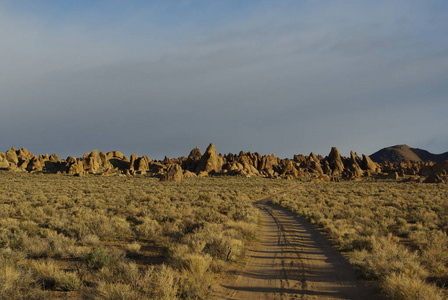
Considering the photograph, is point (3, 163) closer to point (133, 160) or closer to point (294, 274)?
point (133, 160)

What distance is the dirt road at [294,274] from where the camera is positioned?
21.5 feet

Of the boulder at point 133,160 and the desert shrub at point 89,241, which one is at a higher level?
the boulder at point 133,160

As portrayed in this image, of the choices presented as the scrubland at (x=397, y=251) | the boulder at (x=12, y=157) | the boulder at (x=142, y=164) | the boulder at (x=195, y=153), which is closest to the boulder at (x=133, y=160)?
the boulder at (x=142, y=164)

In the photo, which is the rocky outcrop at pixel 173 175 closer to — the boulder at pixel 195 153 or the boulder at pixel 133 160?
the boulder at pixel 133 160

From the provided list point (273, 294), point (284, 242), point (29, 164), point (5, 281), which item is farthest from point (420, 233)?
point (29, 164)

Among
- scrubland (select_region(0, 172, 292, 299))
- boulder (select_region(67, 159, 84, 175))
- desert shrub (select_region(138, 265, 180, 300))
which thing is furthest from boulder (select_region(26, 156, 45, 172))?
desert shrub (select_region(138, 265, 180, 300))

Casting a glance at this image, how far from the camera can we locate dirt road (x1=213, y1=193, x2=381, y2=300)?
6.54 m

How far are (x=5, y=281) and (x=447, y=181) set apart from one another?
211ft

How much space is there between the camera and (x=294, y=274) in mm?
7824

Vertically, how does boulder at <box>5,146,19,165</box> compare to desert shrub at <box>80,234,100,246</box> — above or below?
above

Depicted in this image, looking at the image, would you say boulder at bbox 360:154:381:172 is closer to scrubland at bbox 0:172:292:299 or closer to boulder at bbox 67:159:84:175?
boulder at bbox 67:159:84:175

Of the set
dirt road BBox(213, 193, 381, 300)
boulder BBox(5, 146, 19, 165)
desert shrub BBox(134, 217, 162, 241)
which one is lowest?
dirt road BBox(213, 193, 381, 300)

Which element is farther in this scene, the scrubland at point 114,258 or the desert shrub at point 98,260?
the desert shrub at point 98,260

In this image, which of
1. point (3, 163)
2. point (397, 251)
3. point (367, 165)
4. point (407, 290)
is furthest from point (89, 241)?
point (367, 165)
